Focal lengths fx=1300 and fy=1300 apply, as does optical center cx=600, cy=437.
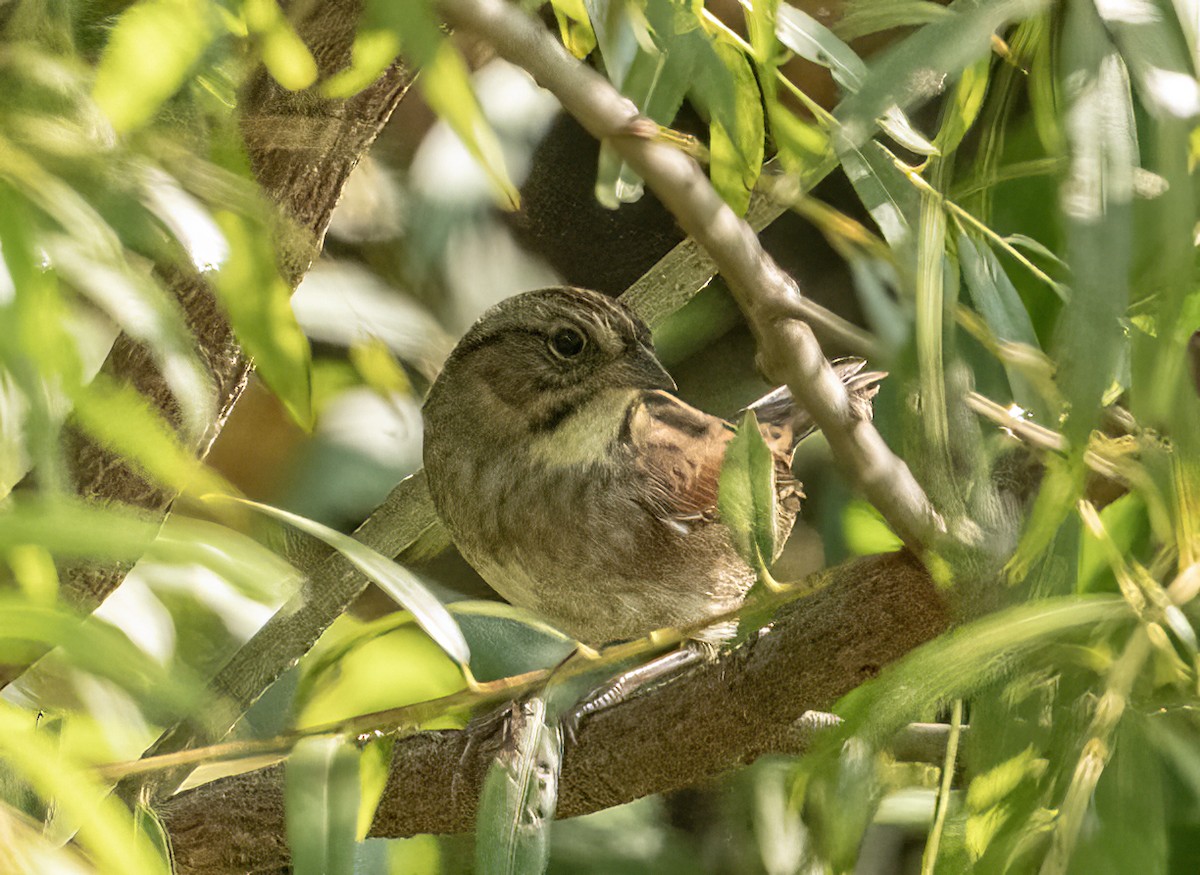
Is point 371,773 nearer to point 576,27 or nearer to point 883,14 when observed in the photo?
point 576,27

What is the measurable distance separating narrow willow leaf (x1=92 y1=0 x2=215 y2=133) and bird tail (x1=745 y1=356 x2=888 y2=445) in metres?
1.20

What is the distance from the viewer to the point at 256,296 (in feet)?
2.74

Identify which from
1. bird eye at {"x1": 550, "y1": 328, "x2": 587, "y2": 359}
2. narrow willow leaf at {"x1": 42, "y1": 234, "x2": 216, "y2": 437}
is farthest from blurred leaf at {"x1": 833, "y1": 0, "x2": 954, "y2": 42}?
bird eye at {"x1": 550, "y1": 328, "x2": 587, "y2": 359}

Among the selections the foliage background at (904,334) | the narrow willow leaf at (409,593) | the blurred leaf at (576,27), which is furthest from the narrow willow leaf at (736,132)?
the narrow willow leaf at (409,593)

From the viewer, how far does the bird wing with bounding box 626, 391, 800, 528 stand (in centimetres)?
171

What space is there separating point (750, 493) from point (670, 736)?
0.62 meters

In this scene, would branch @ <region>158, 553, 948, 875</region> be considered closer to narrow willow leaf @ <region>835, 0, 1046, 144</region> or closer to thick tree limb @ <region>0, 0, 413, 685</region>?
thick tree limb @ <region>0, 0, 413, 685</region>

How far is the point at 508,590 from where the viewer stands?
1780 millimetres

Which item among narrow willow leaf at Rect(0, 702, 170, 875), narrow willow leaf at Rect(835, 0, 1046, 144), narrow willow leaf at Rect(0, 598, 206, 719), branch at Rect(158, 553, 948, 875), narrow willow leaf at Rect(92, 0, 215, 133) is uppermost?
narrow willow leaf at Rect(92, 0, 215, 133)

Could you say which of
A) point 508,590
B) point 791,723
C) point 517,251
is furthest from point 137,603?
point 517,251

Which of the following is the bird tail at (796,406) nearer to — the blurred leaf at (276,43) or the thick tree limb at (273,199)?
the thick tree limb at (273,199)

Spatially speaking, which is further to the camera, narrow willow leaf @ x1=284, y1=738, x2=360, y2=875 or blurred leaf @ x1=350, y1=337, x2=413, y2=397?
blurred leaf @ x1=350, y1=337, x2=413, y2=397

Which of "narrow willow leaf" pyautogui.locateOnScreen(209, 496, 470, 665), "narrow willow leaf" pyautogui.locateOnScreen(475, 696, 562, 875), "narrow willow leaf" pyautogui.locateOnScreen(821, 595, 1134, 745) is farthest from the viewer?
"narrow willow leaf" pyautogui.locateOnScreen(475, 696, 562, 875)

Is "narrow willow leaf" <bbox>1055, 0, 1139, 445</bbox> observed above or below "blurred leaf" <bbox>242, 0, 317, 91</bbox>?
below
